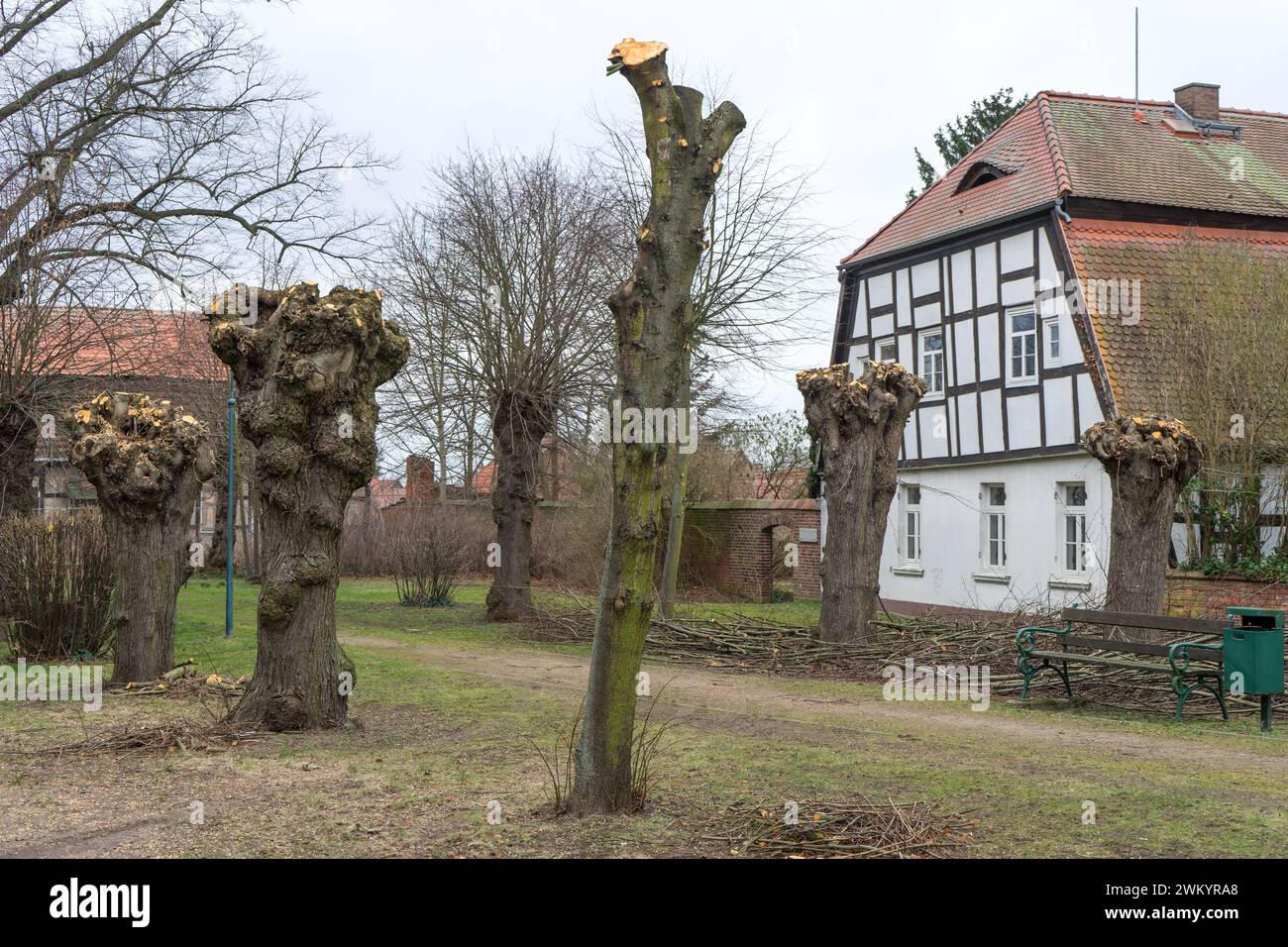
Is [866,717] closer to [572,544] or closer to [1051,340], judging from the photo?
[1051,340]

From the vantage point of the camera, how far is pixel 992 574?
23.7 metres

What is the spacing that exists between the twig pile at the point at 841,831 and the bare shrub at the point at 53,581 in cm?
1044

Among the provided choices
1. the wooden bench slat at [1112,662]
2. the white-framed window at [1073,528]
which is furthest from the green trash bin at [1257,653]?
the white-framed window at [1073,528]

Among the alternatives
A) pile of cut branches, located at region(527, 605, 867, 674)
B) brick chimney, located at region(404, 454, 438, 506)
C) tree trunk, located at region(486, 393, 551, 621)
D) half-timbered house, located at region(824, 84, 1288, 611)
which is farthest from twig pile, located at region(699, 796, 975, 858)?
brick chimney, located at region(404, 454, 438, 506)

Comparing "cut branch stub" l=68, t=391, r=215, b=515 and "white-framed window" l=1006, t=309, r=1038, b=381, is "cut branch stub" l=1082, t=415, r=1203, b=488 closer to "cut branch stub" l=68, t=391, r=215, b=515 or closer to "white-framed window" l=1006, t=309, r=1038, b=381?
"white-framed window" l=1006, t=309, r=1038, b=381

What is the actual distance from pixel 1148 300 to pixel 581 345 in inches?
382

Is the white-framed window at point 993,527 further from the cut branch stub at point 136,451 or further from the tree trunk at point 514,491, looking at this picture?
the cut branch stub at point 136,451

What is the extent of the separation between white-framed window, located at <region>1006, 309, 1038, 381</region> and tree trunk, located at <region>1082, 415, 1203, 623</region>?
8.53 meters

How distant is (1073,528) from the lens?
21.9 metres

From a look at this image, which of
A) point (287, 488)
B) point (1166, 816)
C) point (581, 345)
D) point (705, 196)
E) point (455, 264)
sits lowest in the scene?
point (1166, 816)

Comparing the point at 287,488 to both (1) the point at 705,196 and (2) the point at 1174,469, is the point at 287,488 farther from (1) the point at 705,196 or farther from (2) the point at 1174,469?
(2) the point at 1174,469

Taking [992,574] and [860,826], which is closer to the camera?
[860,826]

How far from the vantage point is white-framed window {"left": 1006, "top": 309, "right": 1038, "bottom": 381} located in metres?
22.7

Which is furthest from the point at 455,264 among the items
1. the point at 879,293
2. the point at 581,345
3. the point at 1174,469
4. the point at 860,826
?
the point at 860,826
